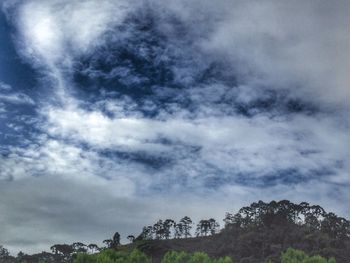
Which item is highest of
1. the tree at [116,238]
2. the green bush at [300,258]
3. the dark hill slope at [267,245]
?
the tree at [116,238]

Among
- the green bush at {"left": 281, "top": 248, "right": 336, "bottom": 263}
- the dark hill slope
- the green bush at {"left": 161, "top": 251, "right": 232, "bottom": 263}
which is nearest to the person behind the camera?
the green bush at {"left": 281, "top": 248, "right": 336, "bottom": 263}

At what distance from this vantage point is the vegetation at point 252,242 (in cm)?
7538

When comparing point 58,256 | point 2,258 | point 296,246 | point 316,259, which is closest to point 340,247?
point 296,246

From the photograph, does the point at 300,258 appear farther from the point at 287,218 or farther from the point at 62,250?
the point at 62,250

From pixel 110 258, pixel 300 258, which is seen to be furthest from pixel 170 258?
pixel 300 258

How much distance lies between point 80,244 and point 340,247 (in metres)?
97.2

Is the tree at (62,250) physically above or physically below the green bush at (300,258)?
above

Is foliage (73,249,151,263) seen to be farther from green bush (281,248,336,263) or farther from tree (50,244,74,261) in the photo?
tree (50,244,74,261)

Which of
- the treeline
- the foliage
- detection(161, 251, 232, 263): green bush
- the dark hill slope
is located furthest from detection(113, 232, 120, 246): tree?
the foliage

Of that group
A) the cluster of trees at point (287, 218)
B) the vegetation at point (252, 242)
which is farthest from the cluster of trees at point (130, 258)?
the cluster of trees at point (287, 218)

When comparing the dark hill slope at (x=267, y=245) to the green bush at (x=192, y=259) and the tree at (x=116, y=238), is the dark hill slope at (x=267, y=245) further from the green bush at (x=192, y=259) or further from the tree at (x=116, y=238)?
the tree at (x=116, y=238)

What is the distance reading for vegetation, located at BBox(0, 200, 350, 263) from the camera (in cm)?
7538

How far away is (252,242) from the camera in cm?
10344

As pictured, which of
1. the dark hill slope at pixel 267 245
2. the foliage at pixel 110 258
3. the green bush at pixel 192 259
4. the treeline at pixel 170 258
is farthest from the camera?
the dark hill slope at pixel 267 245
